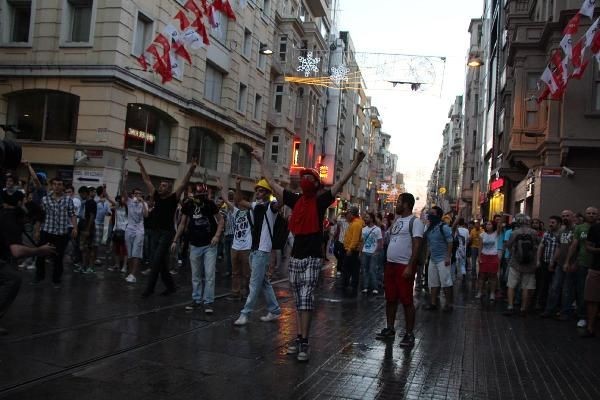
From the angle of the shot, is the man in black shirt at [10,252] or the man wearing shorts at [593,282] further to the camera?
the man wearing shorts at [593,282]

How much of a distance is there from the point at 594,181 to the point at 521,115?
4.26 meters

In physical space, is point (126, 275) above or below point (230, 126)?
below

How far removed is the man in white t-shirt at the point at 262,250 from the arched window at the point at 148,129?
14.2 meters

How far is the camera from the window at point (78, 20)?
67.2ft

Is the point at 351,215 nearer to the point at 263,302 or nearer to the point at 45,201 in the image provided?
the point at 263,302

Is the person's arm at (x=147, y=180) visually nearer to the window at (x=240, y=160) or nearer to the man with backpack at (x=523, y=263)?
the man with backpack at (x=523, y=263)

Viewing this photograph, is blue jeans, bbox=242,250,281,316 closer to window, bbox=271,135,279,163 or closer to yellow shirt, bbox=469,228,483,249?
yellow shirt, bbox=469,228,483,249

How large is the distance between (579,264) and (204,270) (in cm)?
617

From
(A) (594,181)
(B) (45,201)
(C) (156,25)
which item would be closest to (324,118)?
(C) (156,25)

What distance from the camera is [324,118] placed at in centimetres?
5578

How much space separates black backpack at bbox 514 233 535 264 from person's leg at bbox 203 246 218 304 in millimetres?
5590

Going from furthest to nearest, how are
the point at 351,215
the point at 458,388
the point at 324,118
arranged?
the point at 324,118 < the point at 351,215 < the point at 458,388

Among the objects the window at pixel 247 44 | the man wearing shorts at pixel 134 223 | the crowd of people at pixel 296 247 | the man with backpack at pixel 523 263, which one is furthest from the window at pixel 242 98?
the man with backpack at pixel 523 263

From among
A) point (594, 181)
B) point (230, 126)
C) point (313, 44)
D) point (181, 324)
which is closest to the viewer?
point (181, 324)
